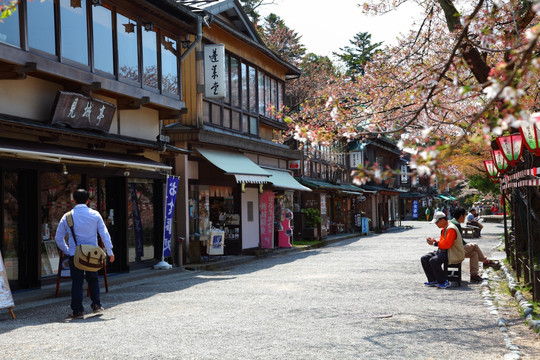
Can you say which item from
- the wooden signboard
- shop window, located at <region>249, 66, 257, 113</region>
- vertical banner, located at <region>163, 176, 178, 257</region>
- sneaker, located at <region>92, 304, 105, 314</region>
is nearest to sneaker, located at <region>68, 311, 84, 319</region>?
sneaker, located at <region>92, 304, 105, 314</region>

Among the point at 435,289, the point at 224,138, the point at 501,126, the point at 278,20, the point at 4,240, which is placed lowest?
the point at 435,289

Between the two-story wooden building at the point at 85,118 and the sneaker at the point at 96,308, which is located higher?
the two-story wooden building at the point at 85,118

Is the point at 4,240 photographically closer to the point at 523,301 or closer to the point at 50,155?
the point at 50,155

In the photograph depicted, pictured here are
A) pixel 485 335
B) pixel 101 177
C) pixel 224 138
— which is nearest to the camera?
pixel 485 335

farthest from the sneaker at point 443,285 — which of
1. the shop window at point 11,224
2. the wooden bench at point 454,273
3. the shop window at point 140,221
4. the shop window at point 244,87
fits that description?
the shop window at point 244,87

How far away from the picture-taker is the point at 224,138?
20.2 meters

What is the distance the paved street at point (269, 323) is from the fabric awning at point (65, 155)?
2.70 m

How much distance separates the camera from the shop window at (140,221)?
1581 cm

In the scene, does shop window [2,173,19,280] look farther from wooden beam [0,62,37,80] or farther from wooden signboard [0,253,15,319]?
wooden signboard [0,253,15,319]

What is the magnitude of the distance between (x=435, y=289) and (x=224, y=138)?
419 inches

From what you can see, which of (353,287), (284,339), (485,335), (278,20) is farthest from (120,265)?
(278,20)

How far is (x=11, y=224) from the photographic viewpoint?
11.9 meters

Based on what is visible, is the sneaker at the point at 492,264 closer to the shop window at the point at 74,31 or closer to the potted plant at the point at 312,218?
the shop window at the point at 74,31

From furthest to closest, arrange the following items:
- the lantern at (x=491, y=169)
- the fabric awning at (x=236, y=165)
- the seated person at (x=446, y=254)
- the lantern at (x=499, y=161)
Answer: the fabric awning at (x=236, y=165), the lantern at (x=491, y=169), the lantern at (x=499, y=161), the seated person at (x=446, y=254)
